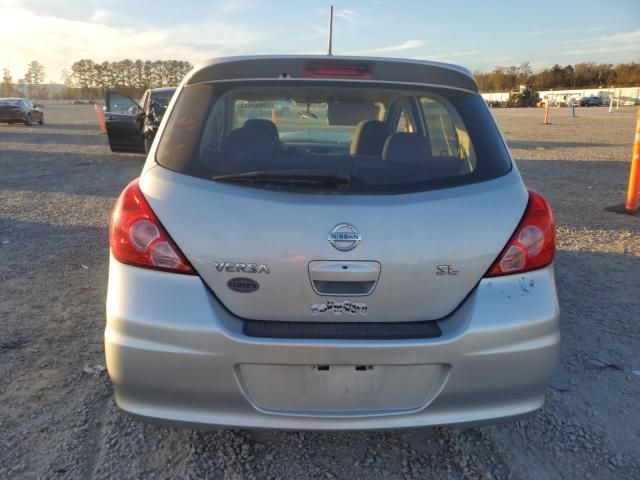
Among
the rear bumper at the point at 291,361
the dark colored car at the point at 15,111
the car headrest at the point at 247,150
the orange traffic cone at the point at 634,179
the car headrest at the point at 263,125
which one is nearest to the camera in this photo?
the rear bumper at the point at 291,361

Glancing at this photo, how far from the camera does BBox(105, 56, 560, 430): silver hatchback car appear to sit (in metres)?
1.93

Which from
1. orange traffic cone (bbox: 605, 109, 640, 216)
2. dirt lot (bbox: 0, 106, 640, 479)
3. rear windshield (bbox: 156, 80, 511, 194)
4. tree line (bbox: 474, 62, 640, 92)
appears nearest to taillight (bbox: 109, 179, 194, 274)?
rear windshield (bbox: 156, 80, 511, 194)

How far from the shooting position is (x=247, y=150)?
226 cm

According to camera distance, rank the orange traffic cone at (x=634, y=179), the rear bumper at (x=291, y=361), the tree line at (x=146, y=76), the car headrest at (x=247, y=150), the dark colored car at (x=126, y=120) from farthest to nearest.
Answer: the tree line at (x=146, y=76), the dark colored car at (x=126, y=120), the orange traffic cone at (x=634, y=179), the car headrest at (x=247, y=150), the rear bumper at (x=291, y=361)

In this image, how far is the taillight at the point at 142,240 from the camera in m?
1.99

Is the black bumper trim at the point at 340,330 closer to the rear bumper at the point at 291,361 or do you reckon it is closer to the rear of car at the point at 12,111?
the rear bumper at the point at 291,361

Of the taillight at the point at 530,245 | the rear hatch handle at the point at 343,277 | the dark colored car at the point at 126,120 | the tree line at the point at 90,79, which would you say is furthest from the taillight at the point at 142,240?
the tree line at the point at 90,79

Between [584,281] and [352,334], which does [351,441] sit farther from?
[584,281]

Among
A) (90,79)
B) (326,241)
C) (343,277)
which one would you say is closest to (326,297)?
(343,277)

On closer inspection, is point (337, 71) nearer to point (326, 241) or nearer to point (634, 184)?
point (326, 241)

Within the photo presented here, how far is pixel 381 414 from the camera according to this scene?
2.00 meters

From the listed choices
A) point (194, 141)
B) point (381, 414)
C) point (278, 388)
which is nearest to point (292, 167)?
point (194, 141)

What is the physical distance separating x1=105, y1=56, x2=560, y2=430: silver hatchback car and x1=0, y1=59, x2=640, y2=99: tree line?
87.2 metres

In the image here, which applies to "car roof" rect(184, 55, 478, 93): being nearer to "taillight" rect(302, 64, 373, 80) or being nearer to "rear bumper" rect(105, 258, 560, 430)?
"taillight" rect(302, 64, 373, 80)
